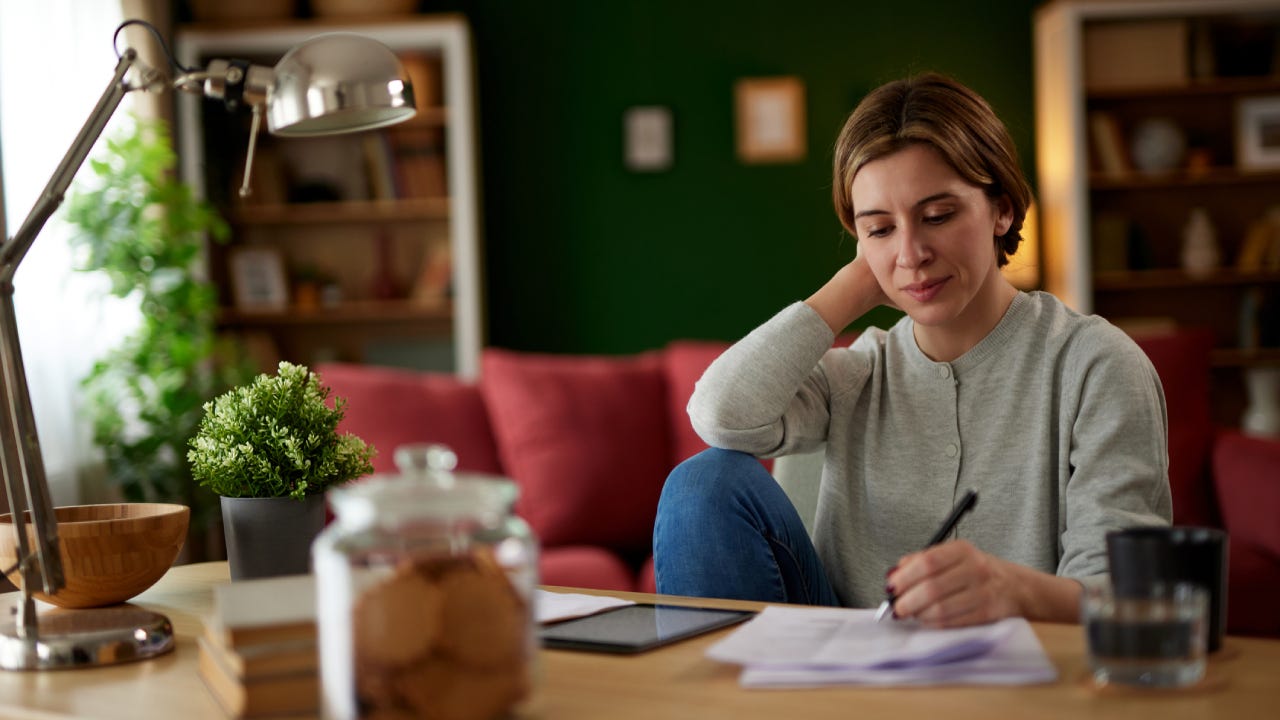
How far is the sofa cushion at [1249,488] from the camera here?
271 centimetres

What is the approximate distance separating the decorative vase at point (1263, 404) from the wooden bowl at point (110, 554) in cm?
375

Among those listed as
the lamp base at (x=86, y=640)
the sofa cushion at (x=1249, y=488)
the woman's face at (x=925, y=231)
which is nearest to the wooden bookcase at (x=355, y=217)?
the sofa cushion at (x=1249, y=488)

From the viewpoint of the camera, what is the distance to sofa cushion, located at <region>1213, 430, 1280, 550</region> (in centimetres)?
271

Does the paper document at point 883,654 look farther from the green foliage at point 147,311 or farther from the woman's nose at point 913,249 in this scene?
the green foliage at point 147,311

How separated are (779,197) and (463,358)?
4.40 feet

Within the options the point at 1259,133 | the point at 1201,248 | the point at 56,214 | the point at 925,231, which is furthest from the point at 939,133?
the point at 1259,133

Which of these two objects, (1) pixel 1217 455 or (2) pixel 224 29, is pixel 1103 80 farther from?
(2) pixel 224 29

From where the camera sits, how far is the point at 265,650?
915 millimetres

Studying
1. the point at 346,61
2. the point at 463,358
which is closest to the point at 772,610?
the point at 346,61

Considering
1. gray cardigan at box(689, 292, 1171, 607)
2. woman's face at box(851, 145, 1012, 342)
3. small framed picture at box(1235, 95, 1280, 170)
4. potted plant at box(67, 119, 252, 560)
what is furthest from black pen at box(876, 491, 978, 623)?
small framed picture at box(1235, 95, 1280, 170)

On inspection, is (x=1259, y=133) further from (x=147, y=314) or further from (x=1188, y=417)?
(x=147, y=314)

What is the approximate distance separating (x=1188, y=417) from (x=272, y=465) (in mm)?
2403

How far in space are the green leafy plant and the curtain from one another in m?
2.11

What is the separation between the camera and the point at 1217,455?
2871 millimetres
